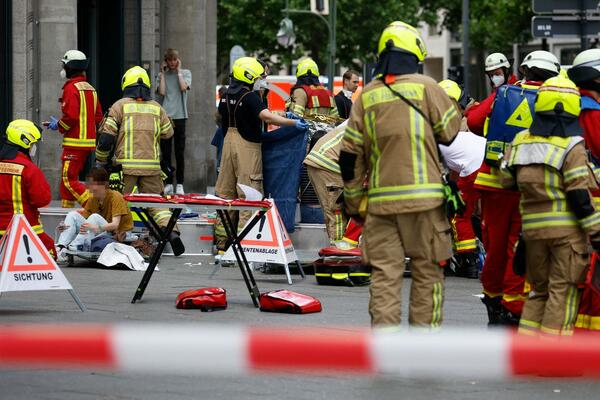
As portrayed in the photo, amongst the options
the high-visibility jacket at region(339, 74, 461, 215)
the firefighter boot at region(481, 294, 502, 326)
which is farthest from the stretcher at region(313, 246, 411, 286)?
the high-visibility jacket at region(339, 74, 461, 215)

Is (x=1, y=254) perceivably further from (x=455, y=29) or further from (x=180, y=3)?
(x=455, y=29)

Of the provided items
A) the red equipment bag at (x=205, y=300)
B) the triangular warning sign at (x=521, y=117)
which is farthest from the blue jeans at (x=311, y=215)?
the triangular warning sign at (x=521, y=117)

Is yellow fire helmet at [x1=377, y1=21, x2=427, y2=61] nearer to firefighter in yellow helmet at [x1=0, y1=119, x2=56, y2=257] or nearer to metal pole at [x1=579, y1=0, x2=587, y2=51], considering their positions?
firefighter in yellow helmet at [x1=0, y1=119, x2=56, y2=257]

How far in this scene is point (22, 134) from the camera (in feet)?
38.1

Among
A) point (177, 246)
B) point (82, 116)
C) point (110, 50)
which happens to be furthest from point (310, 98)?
point (110, 50)

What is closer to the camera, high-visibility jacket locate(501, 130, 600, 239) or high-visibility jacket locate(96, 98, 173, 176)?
high-visibility jacket locate(501, 130, 600, 239)

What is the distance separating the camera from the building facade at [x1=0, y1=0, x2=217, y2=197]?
19344 mm

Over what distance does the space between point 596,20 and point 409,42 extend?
11.0 meters

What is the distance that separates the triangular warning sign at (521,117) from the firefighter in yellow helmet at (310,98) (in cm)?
925

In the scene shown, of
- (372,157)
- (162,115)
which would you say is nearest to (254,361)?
(372,157)

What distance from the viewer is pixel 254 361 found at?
435cm

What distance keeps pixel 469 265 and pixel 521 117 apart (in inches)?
181

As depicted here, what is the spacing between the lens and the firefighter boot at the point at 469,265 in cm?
1383

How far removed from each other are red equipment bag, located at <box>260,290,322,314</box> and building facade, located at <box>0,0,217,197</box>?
9.08m
